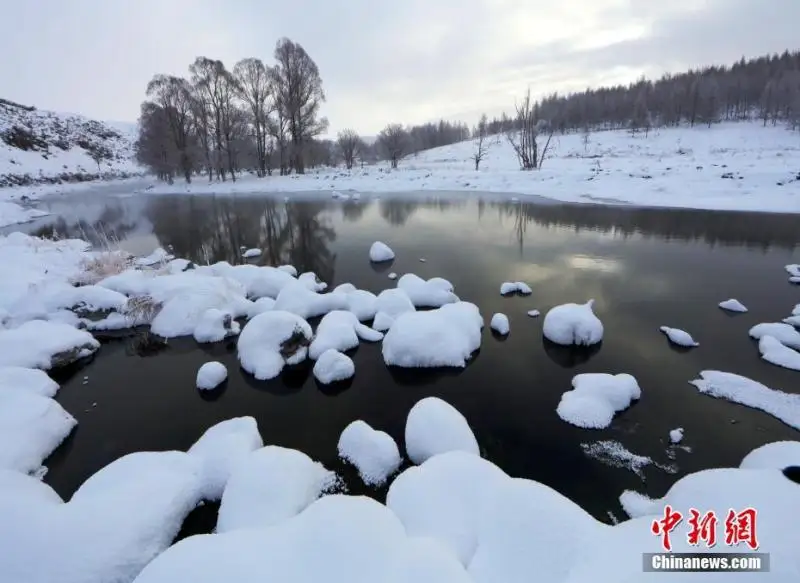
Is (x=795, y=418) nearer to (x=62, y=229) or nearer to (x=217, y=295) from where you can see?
(x=217, y=295)

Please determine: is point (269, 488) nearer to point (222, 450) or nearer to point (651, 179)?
point (222, 450)

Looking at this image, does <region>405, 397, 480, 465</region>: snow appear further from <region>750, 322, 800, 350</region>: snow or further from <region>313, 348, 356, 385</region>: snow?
<region>750, 322, 800, 350</region>: snow

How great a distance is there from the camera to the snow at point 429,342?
6.64m

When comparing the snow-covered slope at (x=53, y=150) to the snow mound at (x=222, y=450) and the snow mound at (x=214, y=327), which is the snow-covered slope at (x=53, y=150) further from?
the snow mound at (x=222, y=450)

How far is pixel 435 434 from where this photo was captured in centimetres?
453

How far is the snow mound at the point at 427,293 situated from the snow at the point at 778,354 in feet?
18.4

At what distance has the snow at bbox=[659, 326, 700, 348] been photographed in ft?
22.7

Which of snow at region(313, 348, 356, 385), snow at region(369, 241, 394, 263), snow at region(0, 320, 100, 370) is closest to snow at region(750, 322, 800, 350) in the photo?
snow at region(313, 348, 356, 385)

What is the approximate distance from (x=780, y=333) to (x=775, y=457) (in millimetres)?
4515

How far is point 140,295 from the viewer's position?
903 centimetres

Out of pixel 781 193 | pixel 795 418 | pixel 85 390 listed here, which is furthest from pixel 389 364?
pixel 781 193

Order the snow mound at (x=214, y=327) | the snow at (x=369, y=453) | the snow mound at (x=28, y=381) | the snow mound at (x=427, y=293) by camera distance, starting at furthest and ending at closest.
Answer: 1. the snow mound at (x=427, y=293)
2. the snow mound at (x=214, y=327)
3. the snow mound at (x=28, y=381)
4. the snow at (x=369, y=453)

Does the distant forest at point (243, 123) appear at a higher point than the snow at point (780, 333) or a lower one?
higher

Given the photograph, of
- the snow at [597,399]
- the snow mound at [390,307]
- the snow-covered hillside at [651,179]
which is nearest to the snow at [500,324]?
the snow mound at [390,307]
